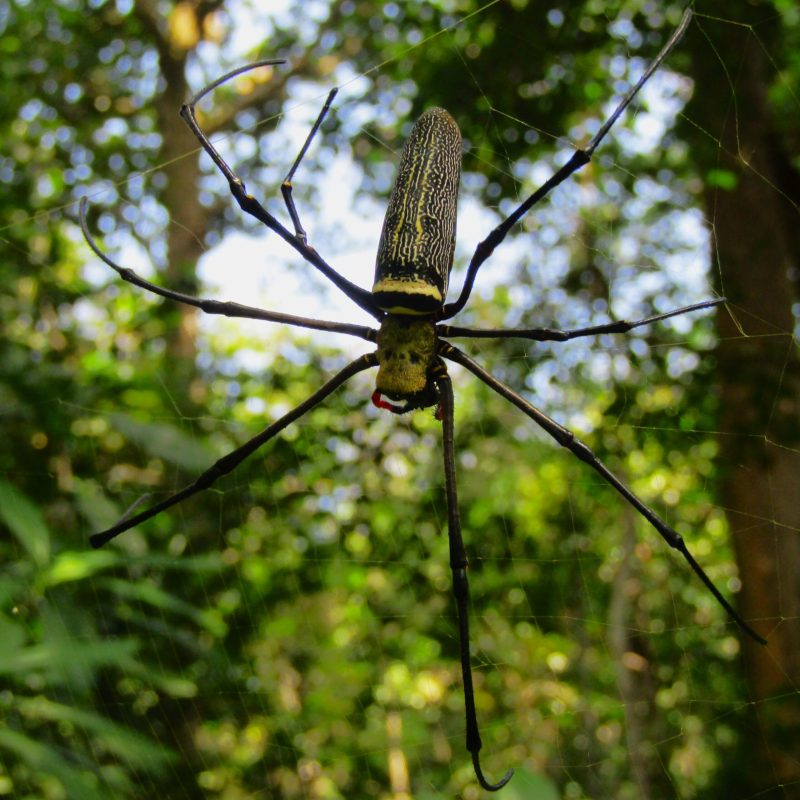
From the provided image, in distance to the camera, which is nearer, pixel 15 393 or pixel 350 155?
pixel 15 393

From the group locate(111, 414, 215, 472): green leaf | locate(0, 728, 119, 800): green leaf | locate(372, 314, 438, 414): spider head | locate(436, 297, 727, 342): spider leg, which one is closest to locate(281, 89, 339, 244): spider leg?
locate(372, 314, 438, 414): spider head

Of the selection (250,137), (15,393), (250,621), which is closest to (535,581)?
(250,621)

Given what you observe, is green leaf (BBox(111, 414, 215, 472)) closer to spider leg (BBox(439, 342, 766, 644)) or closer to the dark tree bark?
spider leg (BBox(439, 342, 766, 644))

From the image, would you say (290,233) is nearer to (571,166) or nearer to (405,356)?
(405,356)

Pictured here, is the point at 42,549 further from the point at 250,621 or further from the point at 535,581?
the point at 535,581

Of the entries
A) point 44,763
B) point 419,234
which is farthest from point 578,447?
point 44,763

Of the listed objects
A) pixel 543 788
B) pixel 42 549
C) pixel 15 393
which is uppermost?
pixel 15 393

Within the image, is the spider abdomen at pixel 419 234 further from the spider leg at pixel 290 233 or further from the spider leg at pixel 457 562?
the spider leg at pixel 457 562
